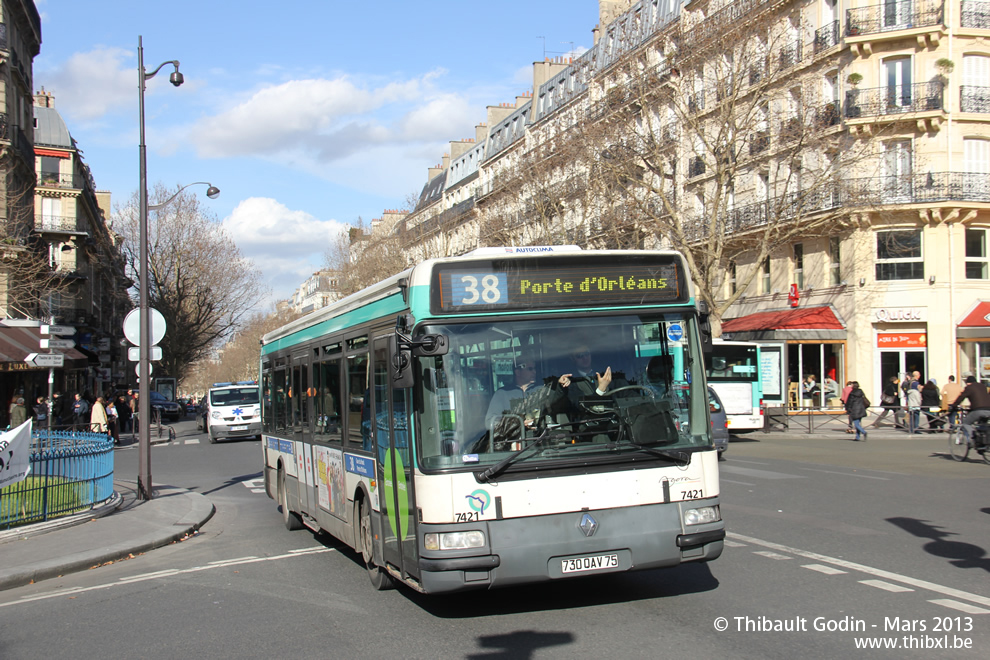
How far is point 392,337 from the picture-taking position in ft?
22.6

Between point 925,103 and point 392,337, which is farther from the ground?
point 925,103

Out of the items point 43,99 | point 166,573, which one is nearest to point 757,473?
point 166,573

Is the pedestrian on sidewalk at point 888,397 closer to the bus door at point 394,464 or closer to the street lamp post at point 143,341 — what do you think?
the street lamp post at point 143,341

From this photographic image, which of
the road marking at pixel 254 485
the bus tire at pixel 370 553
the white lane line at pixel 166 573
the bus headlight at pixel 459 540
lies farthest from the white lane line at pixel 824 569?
the road marking at pixel 254 485

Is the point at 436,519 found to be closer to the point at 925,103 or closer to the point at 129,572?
the point at 129,572

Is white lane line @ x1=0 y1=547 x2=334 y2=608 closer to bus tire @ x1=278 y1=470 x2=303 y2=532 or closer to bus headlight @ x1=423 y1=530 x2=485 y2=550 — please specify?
bus tire @ x1=278 y1=470 x2=303 y2=532

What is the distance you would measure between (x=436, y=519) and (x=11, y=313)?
37.6m

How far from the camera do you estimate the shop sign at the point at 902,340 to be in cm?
3409

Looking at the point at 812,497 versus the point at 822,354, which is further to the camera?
the point at 822,354

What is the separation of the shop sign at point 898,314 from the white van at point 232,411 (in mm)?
22762

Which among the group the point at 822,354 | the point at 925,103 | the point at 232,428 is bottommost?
the point at 232,428

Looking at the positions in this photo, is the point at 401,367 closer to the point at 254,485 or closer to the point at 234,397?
the point at 254,485

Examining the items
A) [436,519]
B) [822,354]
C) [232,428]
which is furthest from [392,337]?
[822,354]

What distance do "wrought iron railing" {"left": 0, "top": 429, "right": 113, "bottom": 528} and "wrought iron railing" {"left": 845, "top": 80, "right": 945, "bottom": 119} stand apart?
30013 millimetres
